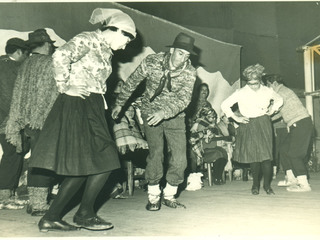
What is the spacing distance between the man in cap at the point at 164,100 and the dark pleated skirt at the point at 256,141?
1323 mm

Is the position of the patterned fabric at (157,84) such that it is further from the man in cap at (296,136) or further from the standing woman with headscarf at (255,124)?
the man in cap at (296,136)

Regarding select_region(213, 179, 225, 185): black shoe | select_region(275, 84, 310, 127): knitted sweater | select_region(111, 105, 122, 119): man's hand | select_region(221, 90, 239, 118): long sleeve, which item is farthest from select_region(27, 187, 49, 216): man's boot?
select_region(275, 84, 310, 127): knitted sweater

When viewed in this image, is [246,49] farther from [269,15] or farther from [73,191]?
[73,191]

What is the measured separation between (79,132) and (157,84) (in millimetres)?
1203

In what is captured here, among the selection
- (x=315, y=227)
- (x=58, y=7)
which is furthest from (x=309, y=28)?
(x=315, y=227)

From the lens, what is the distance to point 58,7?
4.45 meters

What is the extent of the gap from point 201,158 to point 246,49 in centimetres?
280

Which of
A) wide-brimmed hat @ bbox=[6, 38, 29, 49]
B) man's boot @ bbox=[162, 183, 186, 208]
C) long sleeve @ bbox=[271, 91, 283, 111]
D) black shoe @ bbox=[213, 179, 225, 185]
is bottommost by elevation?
black shoe @ bbox=[213, 179, 225, 185]

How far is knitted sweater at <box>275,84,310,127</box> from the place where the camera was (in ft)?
16.3

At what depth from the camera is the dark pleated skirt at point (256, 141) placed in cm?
459

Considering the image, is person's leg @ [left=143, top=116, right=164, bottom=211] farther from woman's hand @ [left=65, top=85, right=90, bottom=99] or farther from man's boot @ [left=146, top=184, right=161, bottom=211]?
woman's hand @ [left=65, top=85, right=90, bottom=99]

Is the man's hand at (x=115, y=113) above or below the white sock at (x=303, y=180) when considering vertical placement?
above

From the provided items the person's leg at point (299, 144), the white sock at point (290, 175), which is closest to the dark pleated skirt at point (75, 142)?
the person's leg at point (299, 144)

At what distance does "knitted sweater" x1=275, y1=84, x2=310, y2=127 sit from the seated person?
1.09m
